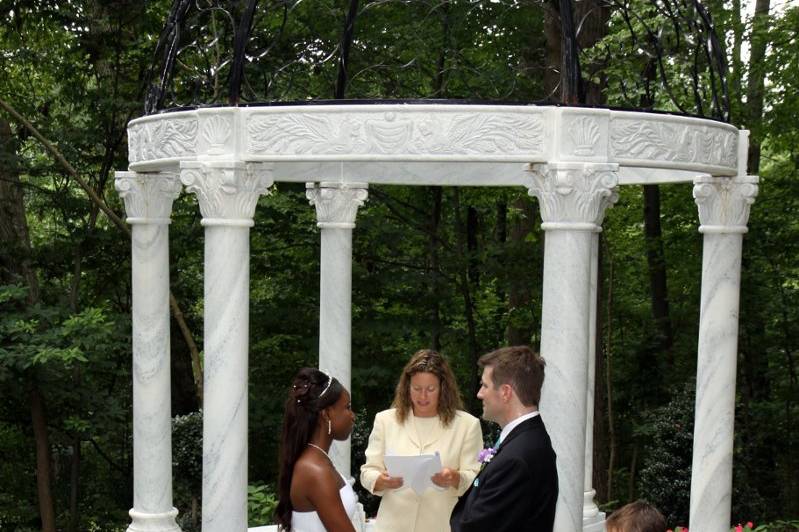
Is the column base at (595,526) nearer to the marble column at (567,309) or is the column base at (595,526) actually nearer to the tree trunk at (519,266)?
the marble column at (567,309)

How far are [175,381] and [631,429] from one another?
13935mm

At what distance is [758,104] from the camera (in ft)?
86.6

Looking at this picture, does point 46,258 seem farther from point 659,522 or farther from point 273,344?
point 659,522

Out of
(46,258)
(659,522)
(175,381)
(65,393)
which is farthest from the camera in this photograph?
(175,381)

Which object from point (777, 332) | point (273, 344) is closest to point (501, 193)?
point (273, 344)

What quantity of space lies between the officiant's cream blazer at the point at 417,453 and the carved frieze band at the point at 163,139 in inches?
146

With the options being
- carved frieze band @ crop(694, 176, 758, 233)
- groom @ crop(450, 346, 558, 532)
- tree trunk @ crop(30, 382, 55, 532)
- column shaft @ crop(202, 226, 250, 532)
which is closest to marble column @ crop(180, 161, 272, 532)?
column shaft @ crop(202, 226, 250, 532)

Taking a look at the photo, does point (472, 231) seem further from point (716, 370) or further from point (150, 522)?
point (150, 522)

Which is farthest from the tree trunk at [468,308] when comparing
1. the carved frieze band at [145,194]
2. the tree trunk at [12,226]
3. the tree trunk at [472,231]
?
the carved frieze band at [145,194]

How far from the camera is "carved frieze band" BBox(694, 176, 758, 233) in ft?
46.5

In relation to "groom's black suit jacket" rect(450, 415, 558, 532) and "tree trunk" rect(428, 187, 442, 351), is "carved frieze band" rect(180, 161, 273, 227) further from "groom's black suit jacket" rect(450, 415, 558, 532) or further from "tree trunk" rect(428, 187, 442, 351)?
"tree trunk" rect(428, 187, 442, 351)

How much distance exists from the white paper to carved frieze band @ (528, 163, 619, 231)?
2.70 meters

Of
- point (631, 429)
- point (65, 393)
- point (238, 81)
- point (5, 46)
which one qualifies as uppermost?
point (5, 46)

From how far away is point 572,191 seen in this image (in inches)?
454
